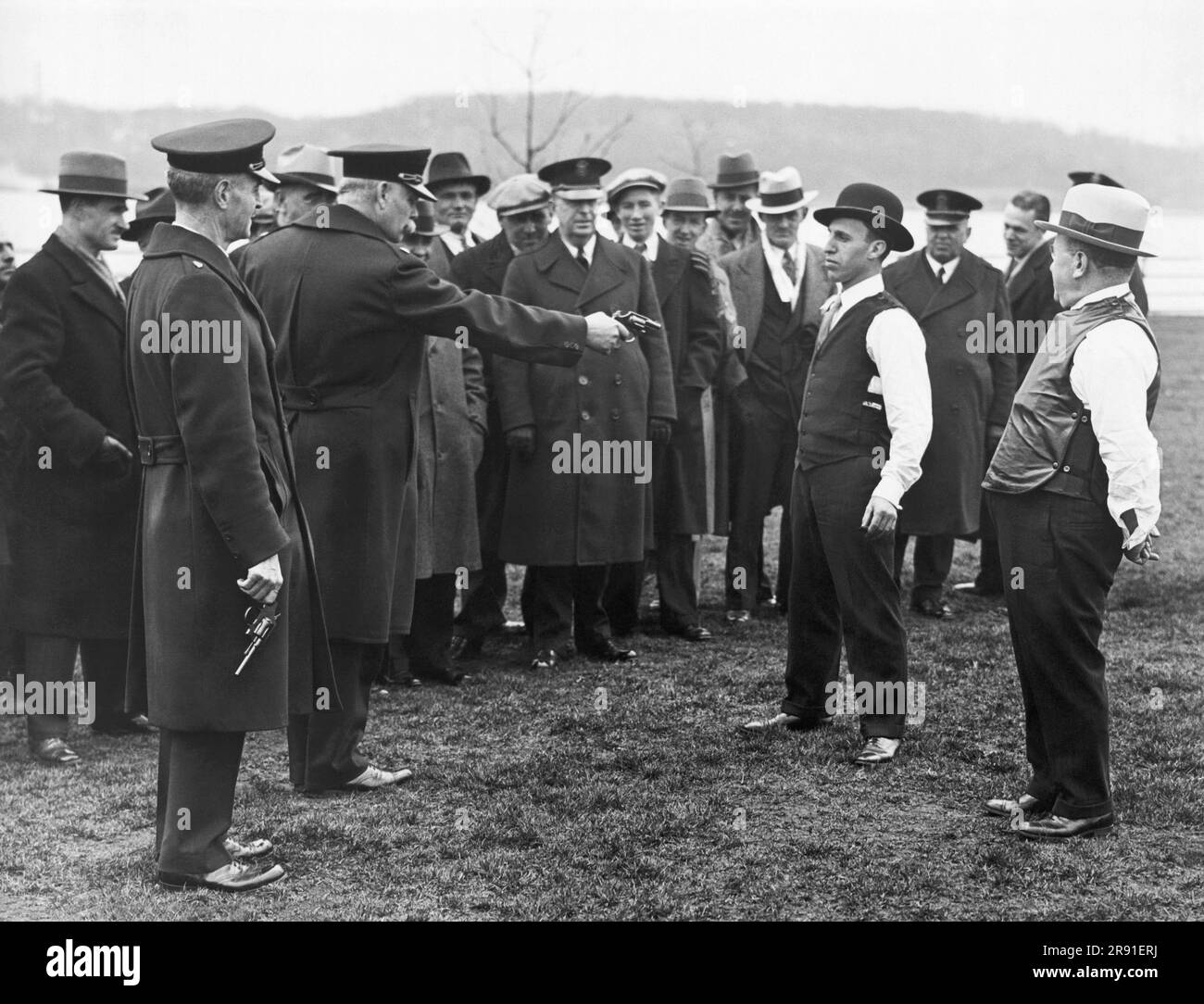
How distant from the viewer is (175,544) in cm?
412

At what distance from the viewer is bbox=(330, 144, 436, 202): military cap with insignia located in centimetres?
513

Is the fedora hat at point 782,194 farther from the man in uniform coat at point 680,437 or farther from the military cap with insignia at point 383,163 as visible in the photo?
the military cap with insignia at point 383,163

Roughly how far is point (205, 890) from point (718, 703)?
287 cm

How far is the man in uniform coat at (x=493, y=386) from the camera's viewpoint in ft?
24.4

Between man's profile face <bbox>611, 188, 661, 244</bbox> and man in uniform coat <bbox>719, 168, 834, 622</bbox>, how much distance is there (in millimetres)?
682

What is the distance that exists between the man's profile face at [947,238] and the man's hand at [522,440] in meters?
2.91

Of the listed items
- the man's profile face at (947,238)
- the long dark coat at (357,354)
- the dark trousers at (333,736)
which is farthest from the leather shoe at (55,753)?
the man's profile face at (947,238)

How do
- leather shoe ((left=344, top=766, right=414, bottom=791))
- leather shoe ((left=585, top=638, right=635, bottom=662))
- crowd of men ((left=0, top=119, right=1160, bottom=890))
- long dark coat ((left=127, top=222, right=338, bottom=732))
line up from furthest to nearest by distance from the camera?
leather shoe ((left=585, top=638, right=635, bottom=662))
leather shoe ((left=344, top=766, right=414, bottom=791))
crowd of men ((left=0, top=119, right=1160, bottom=890))
long dark coat ((left=127, top=222, right=338, bottom=732))

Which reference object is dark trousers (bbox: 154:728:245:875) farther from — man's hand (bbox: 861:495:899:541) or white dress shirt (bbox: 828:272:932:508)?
white dress shirt (bbox: 828:272:932:508)

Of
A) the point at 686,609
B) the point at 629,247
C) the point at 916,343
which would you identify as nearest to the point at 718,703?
the point at 686,609

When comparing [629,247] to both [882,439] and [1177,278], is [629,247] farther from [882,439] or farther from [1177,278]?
[1177,278]

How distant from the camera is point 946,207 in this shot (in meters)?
8.48

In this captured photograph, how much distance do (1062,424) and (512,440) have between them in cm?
322

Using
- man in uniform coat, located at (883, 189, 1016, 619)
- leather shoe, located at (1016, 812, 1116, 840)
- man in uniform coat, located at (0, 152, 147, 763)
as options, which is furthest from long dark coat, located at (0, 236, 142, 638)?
man in uniform coat, located at (883, 189, 1016, 619)
